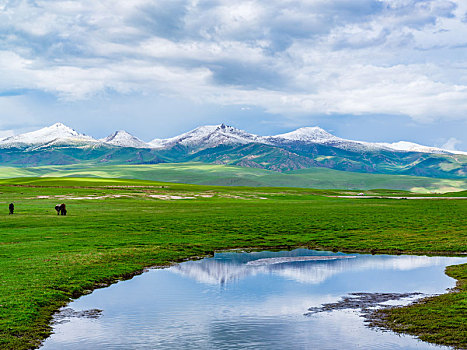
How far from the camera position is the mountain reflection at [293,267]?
35.3 metres

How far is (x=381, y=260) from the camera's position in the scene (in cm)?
4288

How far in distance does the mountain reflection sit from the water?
0.27 feet

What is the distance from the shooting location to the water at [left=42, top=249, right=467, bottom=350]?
2128 centimetres

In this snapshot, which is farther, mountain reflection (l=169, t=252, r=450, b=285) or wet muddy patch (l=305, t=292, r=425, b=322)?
mountain reflection (l=169, t=252, r=450, b=285)

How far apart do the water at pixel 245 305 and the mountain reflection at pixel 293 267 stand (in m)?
0.08

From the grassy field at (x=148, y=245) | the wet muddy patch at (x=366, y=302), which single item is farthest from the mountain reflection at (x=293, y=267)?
the wet muddy patch at (x=366, y=302)

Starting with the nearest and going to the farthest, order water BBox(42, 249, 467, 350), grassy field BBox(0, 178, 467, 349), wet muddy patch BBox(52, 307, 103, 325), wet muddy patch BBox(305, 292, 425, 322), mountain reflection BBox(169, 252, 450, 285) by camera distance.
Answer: water BBox(42, 249, 467, 350) < grassy field BBox(0, 178, 467, 349) < wet muddy patch BBox(52, 307, 103, 325) < wet muddy patch BBox(305, 292, 425, 322) < mountain reflection BBox(169, 252, 450, 285)

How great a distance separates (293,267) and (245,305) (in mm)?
12863

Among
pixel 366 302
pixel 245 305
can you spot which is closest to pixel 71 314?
pixel 245 305

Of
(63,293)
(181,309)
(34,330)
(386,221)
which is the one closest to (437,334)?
(181,309)

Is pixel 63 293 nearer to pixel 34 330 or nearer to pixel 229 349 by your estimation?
pixel 34 330

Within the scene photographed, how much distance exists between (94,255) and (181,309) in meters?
16.9

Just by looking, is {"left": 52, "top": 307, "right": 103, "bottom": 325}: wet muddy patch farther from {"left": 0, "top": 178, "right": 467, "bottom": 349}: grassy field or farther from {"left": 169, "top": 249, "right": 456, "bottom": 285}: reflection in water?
{"left": 169, "top": 249, "right": 456, "bottom": 285}: reflection in water

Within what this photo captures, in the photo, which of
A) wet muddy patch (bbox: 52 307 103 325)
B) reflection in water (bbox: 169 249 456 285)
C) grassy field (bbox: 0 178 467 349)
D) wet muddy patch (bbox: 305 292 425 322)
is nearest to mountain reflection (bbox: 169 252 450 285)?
reflection in water (bbox: 169 249 456 285)
